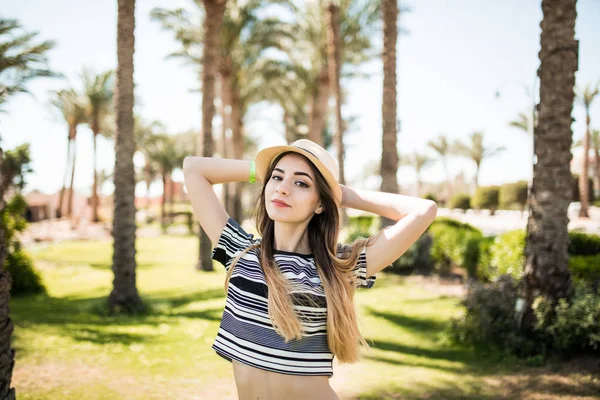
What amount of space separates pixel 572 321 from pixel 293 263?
4.76 metres

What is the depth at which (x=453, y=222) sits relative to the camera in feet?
49.7

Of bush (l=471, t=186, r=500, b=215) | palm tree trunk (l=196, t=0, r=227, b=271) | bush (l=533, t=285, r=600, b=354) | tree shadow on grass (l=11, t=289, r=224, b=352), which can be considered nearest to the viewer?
bush (l=533, t=285, r=600, b=354)

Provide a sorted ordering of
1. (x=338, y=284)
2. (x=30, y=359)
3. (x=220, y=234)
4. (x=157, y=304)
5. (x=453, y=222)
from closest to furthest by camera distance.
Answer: (x=338, y=284)
(x=220, y=234)
(x=30, y=359)
(x=157, y=304)
(x=453, y=222)

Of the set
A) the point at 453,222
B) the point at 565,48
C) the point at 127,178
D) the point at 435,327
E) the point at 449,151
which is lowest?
the point at 435,327

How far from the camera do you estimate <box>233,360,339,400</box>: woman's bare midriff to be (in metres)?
1.84

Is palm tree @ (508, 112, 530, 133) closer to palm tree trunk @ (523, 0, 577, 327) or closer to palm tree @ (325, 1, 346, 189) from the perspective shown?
palm tree @ (325, 1, 346, 189)

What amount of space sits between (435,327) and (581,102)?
3104cm

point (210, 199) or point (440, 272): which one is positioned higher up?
point (210, 199)

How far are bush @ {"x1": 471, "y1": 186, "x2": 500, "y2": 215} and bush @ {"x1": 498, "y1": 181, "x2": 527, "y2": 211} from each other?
106 inches

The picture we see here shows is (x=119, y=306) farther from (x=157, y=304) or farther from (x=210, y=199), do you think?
(x=210, y=199)

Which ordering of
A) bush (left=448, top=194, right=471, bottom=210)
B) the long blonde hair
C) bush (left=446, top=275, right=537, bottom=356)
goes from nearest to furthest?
the long blonde hair → bush (left=446, top=275, right=537, bottom=356) → bush (left=448, top=194, right=471, bottom=210)

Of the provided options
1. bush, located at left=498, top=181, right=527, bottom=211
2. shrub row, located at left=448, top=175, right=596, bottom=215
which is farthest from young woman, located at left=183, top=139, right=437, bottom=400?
bush, located at left=498, top=181, right=527, bottom=211

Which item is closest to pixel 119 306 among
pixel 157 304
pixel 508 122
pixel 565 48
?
pixel 157 304

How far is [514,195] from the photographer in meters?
32.2
